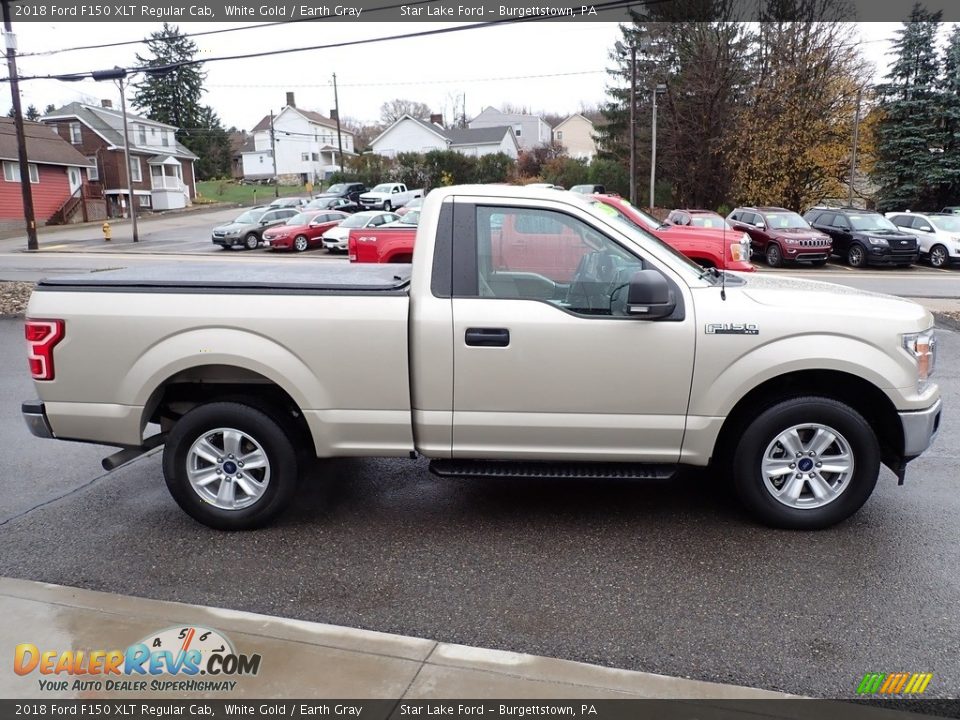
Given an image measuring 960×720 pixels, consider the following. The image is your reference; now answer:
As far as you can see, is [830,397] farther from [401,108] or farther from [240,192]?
[401,108]

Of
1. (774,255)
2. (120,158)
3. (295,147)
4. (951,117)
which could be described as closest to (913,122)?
(951,117)

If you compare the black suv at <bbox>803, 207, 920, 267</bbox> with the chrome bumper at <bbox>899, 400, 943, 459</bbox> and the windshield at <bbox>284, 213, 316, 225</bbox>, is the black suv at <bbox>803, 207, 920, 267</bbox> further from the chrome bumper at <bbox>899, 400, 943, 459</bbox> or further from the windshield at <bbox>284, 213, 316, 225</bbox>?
the chrome bumper at <bbox>899, 400, 943, 459</bbox>

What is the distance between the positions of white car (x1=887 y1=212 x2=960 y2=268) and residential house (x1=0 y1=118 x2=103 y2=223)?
1778 inches

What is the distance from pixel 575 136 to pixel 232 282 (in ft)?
298

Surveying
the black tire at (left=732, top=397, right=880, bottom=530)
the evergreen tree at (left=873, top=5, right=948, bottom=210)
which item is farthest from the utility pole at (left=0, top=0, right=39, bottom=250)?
the evergreen tree at (left=873, top=5, right=948, bottom=210)

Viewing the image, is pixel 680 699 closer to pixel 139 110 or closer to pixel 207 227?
pixel 207 227

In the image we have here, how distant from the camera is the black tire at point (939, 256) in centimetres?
2311

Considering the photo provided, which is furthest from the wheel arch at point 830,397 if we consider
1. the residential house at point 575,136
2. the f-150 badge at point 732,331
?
the residential house at point 575,136

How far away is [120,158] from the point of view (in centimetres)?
5750

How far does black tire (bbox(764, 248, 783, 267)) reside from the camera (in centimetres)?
2278

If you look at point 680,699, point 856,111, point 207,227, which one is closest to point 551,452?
point 680,699

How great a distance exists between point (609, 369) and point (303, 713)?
2.39m

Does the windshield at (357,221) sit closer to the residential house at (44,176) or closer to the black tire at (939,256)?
the black tire at (939,256)

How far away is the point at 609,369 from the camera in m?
4.40
